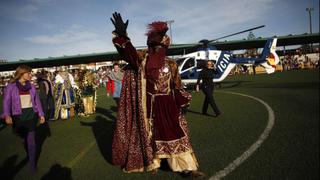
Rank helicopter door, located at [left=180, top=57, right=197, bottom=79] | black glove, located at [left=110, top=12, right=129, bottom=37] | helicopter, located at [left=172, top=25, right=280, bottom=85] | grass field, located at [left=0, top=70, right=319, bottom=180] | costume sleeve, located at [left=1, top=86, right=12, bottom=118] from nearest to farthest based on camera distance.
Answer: black glove, located at [left=110, top=12, right=129, bottom=37] → grass field, located at [left=0, top=70, right=319, bottom=180] → costume sleeve, located at [left=1, top=86, right=12, bottom=118] → helicopter, located at [left=172, top=25, right=280, bottom=85] → helicopter door, located at [left=180, top=57, right=197, bottom=79]

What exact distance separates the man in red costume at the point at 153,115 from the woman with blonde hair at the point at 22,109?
168 cm

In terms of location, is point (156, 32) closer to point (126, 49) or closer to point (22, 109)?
point (126, 49)

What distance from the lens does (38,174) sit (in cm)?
511

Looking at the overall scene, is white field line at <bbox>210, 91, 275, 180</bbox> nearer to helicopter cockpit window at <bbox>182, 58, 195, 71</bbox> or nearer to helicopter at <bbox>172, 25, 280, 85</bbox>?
helicopter at <bbox>172, 25, 280, 85</bbox>

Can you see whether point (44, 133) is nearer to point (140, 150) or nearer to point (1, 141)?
point (1, 141)

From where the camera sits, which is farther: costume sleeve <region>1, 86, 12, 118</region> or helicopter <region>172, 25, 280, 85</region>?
helicopter <region>172, 25, 280, 85</region>

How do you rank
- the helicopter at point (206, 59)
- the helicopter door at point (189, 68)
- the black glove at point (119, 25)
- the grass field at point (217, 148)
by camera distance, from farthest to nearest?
the helicopter door at point (189, 68), the helicopter at point (206, 59), the grass field at point (217, 148), the black glove at point (119, 25)

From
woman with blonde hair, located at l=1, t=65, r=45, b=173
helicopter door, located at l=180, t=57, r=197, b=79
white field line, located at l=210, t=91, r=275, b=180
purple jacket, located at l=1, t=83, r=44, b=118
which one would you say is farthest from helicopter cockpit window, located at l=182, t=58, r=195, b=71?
purple jacket, located at l=1, t=83, r=44, b=118

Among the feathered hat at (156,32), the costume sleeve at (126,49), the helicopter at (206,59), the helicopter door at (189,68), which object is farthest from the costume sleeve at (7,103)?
the helicopter door at (189,68)

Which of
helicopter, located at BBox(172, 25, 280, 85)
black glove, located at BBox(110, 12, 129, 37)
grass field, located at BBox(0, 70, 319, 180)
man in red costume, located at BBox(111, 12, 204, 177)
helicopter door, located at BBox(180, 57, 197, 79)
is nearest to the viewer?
black glove, located at BBox(110, 12, 129, 37)

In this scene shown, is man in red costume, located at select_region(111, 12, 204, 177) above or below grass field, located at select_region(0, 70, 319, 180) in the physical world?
above

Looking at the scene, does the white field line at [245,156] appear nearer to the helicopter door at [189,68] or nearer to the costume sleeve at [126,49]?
the costume sleeve at [126,49]

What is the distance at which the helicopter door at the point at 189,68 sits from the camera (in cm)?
1991

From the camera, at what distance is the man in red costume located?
4289mm
